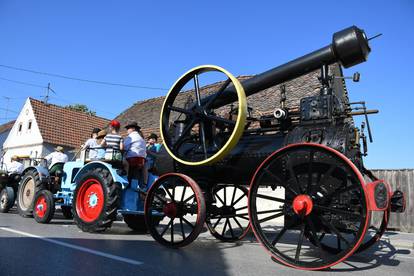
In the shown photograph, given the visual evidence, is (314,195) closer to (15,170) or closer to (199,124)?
(199,124)

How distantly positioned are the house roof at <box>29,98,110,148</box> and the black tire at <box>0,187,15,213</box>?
14351 millimetres

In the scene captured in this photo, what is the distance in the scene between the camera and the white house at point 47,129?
80.0 ft

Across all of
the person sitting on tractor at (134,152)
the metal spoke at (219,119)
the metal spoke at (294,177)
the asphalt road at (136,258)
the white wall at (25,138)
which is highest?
the white wall at (25,138)

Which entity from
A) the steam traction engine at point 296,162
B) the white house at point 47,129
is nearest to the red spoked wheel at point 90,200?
the steam traction engine at point 296,162

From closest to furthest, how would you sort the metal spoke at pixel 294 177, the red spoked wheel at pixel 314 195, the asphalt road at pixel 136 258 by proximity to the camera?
the asphalt road at pixel 136 258, the red spoked wheel at pixel 314 195, the metal spoke at pixel 294 177

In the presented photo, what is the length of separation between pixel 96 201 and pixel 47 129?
20351mm

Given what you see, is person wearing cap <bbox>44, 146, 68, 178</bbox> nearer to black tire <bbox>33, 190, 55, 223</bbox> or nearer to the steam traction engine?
black tire <bbox>33, 190, 55, 223</bbox>

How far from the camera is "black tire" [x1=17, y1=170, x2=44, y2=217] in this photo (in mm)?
8555

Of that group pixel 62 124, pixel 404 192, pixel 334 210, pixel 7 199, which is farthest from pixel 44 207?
pixel 62 124

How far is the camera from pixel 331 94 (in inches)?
186

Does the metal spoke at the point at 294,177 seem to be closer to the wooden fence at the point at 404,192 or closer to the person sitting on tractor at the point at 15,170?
the wooden fence at the point at 404,192

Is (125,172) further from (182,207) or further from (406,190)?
(406,190)

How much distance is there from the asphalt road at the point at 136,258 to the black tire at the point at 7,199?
4.52m

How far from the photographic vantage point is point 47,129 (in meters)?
24.8
